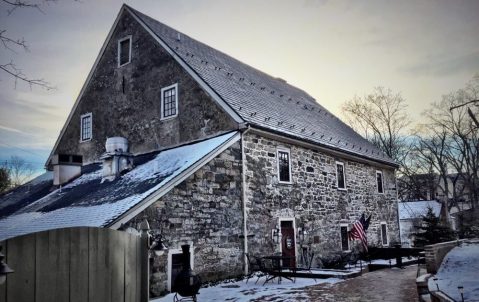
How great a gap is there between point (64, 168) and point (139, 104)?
4241 millimetres

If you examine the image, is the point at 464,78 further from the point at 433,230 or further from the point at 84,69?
the point at 84,69

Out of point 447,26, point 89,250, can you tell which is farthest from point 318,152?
point 89,250

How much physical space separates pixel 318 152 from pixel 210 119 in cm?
572

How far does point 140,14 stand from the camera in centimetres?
1831

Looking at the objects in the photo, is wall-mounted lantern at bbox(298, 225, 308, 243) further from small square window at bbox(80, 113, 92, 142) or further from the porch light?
small square window at bbox(80, 113, 92, 142)

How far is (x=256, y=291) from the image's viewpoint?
10.4 metres

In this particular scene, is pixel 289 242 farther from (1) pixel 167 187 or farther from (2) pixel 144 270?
(2) pixel 144 270

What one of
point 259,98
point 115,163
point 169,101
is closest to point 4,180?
point 115,163

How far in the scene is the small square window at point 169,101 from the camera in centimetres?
1602

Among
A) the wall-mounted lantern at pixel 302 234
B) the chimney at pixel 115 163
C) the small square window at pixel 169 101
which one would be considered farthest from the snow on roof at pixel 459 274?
the small square window at pixel 169 101

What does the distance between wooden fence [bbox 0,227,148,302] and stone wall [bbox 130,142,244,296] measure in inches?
190

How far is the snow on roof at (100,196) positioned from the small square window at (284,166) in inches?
111

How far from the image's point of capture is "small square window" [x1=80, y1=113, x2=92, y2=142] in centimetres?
1969

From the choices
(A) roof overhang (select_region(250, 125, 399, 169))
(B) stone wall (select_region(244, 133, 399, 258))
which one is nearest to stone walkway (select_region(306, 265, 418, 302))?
(B) stone wall (select_region(244, 133, 399, 258))
